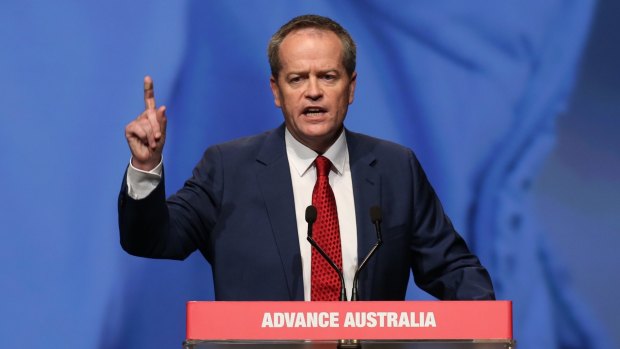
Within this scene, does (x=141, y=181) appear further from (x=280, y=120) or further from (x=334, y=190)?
(x=280, y=120)

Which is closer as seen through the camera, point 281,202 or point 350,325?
point 350,325

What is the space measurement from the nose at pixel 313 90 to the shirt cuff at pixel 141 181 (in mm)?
541

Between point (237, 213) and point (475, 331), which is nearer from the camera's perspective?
point (475, 331)

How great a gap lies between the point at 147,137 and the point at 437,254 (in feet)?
3.06

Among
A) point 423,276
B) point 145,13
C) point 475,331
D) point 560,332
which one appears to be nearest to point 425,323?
point 475,331

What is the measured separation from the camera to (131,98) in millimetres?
3688

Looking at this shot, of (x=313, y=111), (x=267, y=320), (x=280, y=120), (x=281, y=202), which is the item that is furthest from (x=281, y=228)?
(x=280, y=120)

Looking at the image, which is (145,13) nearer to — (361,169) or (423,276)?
(361,169)

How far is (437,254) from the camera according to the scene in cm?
278

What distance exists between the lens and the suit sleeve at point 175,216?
2.38m

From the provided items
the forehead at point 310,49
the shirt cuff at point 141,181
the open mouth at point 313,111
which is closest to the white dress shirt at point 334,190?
the open mouth at point 313,111

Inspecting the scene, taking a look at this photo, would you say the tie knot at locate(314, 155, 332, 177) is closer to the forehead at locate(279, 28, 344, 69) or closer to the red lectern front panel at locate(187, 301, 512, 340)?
the forehead at locate(279, 28, 344, 69)

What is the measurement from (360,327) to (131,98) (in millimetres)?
2010

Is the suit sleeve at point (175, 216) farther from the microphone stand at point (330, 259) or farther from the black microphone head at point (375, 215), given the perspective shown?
the black microphone head at point (375, 215)
